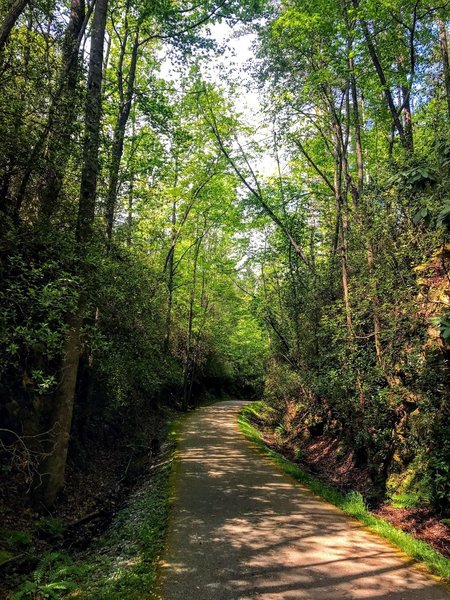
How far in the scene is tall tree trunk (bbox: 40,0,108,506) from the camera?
640 cm

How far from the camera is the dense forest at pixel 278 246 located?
550cm

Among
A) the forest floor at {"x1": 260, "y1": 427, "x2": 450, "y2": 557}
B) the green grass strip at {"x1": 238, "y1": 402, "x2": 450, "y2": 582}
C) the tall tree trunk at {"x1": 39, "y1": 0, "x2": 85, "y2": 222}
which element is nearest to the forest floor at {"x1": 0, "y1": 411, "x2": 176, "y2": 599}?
the green grass strip at {"x1": 238, "y1": 402, "x2": 450, "y2": 582}

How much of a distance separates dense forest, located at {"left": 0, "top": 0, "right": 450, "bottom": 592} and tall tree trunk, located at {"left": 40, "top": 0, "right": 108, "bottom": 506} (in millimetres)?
36

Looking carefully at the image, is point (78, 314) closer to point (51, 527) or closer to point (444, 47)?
point (51, 527)

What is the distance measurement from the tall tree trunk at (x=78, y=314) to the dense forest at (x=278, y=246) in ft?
0.12

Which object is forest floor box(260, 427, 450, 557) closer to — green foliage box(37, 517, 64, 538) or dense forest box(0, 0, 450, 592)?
dense forest box(0, 0, 450, 592)

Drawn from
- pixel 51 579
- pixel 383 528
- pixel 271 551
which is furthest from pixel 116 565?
pixel 383 528

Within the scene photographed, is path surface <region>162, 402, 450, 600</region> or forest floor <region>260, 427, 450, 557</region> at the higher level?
path surface <region>162, 402, 450, 600</region>

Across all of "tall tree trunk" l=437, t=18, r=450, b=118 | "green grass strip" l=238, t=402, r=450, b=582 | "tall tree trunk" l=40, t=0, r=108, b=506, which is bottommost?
"green grass strip" l=238, t=402, r=450, b=582

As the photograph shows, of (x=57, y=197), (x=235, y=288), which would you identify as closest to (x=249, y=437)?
(x=57, y=197)

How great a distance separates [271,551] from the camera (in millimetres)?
4750

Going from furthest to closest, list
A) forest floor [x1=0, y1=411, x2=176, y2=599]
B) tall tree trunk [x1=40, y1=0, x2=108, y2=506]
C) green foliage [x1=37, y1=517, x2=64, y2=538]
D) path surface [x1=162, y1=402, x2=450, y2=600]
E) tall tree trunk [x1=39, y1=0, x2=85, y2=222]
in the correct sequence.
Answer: tall tree trunk [x1=40, y1=0, x2=108, y2=506] → green foliage [x1=37, y1=517, x2=64, y2=538] → tall tree trunk [x1=39, y1=0, x2=85, y2=222] → forest floor [x1=0, y1=411, x2=176, y2=599] → path surface [x1=162, y1=402, x2=450, y2=600]

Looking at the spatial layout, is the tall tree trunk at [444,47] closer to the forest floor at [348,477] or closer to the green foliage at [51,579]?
the forest floor at [348,477]

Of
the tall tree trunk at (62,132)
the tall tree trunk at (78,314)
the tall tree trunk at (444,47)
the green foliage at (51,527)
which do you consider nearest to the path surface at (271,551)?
the green foliage at (51,527)
